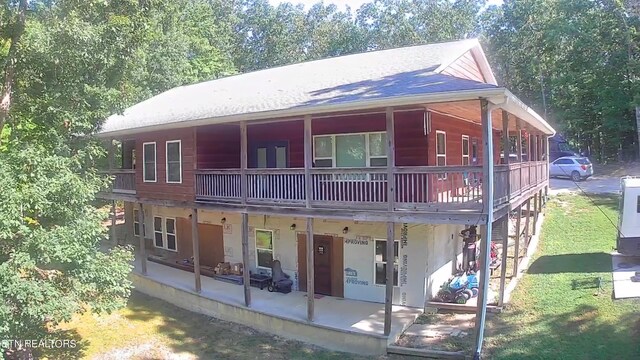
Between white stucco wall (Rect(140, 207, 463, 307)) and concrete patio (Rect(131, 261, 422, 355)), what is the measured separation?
0.46 meters

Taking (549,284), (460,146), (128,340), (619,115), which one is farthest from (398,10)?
(128,340)

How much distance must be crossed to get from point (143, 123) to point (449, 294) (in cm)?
1129

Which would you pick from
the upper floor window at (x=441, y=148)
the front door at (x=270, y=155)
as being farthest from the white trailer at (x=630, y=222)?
the front door at (x=270, y=155)

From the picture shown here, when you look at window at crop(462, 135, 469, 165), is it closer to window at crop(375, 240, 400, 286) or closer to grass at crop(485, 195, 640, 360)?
grass at crop(485, 195, 640, 360)

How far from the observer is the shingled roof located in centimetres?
1062

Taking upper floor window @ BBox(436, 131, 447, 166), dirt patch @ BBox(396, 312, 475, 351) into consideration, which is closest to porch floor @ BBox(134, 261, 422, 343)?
dirt patch @ BBox(396, 312, 475, 351)

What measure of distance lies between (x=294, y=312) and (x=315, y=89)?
6.17 metres

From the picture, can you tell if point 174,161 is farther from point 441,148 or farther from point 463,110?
point 463,110

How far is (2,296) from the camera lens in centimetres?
872

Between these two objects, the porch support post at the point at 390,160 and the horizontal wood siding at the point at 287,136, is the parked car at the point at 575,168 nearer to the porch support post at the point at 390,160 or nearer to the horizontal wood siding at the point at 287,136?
the horizontal wood siding at the point at 287,136

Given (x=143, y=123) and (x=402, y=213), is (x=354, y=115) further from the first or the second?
(x=143, y=123)

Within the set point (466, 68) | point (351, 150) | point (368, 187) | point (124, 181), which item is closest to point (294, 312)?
point (368, 187)
